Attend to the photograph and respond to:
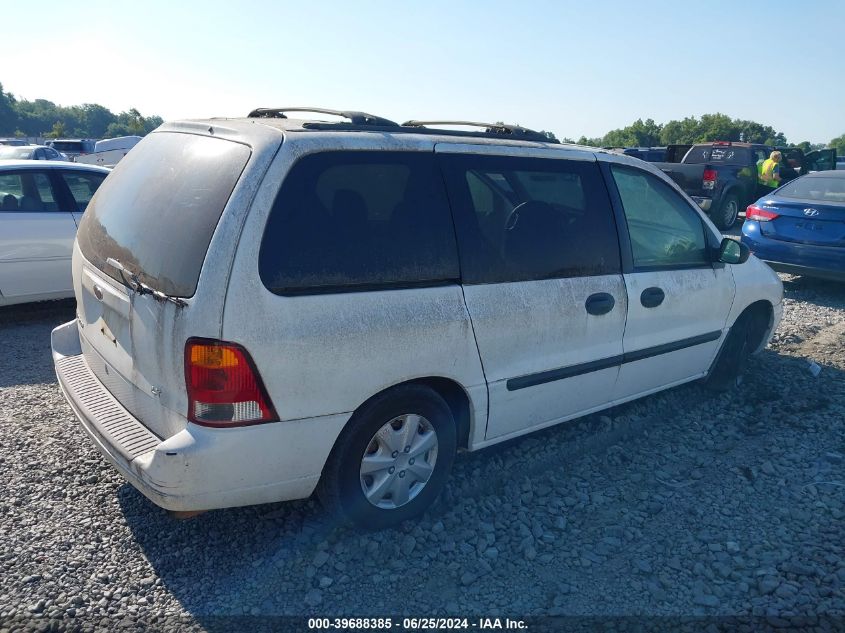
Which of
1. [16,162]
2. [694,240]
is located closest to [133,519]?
[694,240]

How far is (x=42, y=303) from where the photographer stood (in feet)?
23.1

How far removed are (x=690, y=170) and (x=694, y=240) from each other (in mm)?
10826

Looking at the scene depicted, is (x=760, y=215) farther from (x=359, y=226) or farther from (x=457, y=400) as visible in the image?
(x=359, y=226)

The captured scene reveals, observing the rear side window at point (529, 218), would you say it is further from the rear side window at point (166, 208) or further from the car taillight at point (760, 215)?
the car taillight at point (760, 215)

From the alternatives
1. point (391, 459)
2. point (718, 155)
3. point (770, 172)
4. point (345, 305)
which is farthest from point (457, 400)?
point (718, 155)

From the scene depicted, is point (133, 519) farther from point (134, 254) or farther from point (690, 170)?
point (690, 170)

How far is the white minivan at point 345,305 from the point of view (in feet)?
8.55

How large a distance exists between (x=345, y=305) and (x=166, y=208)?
88 centimetres

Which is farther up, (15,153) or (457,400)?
(15,153)

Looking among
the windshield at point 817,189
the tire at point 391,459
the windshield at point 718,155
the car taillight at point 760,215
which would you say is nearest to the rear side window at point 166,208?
the tire at point 391,459

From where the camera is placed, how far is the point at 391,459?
314cm

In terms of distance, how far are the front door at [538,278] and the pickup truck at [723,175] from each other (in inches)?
407

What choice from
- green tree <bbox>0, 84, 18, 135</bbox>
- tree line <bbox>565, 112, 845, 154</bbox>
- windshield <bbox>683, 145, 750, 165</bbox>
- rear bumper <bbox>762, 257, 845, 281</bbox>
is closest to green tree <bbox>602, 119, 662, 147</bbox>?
tree line <bbox>565, 112, 845, 154</bbox>

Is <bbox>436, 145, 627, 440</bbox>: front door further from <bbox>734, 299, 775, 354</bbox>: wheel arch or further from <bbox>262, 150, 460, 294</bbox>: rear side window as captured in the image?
<bbox>734, 299, 775, 354</bbox>: wheel arch
